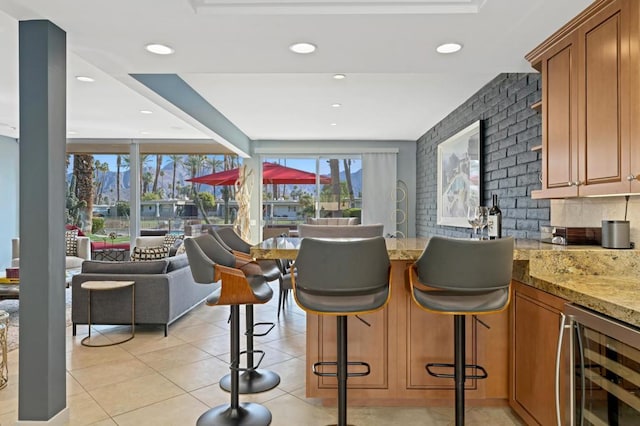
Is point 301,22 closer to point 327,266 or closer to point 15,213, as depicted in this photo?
point 327,266

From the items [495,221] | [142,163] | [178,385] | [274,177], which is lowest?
[178,385]

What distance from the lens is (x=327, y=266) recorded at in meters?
1.94

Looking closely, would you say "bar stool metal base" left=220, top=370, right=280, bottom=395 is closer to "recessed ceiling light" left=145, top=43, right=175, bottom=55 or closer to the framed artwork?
"recessed ceiling light" left=145, top=43, right=175, bottom=55

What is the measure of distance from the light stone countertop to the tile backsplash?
8.1 inches

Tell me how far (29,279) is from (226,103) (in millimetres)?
3432

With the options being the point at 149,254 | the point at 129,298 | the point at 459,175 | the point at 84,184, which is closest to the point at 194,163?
the point at 84,184

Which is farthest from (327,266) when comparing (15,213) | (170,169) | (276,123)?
(15,213)

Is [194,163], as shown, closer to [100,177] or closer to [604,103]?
[100,177]

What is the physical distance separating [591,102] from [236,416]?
2571 millimetres

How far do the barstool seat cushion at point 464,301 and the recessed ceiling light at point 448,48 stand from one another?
152 centimetres

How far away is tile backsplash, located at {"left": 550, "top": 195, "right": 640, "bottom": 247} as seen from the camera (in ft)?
7.32

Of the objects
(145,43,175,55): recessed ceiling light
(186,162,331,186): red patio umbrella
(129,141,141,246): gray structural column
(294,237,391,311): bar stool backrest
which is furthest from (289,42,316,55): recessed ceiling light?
(129,141,141,246): gray structural column

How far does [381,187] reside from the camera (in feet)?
26.1

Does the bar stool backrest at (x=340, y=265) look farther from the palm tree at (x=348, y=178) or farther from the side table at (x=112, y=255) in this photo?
the palm tree at (x=348, y=178)
